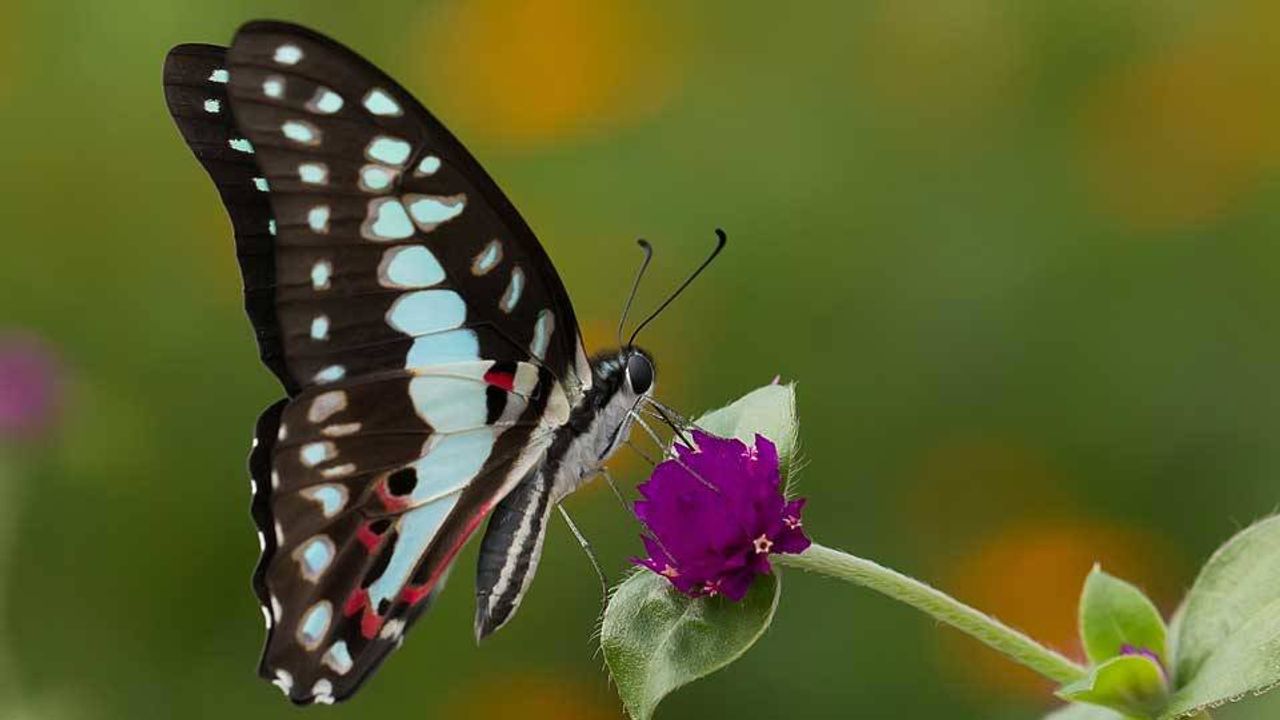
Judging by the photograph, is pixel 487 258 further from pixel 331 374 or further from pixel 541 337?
pixel 331 374

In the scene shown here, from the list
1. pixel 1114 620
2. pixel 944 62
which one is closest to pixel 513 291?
pixel 1114 620

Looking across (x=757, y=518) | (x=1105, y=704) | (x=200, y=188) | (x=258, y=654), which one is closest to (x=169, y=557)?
(x=258, y=654)

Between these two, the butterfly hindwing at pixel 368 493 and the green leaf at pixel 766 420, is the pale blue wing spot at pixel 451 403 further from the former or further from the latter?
the green leaf at pixel 766 420

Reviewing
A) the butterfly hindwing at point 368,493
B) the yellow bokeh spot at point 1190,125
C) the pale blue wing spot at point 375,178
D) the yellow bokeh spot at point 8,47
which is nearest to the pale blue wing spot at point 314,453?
the butterfly hindwing at point 368,493

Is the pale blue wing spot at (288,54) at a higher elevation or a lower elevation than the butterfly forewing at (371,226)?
higher

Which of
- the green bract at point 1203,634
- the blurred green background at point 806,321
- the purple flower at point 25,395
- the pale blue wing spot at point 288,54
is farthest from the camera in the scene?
the purple flower at point 25,395

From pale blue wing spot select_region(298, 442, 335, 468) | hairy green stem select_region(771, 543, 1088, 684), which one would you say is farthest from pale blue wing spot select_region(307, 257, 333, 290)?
hairy green stem select_region(771, 543, 1088, 684)

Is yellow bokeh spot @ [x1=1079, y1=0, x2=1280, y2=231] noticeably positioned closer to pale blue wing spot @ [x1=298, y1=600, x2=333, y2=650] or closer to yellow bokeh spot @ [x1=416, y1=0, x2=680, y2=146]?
yellow bokeh spot @ [x1=416, y1=0, x2=680, y2=146]
